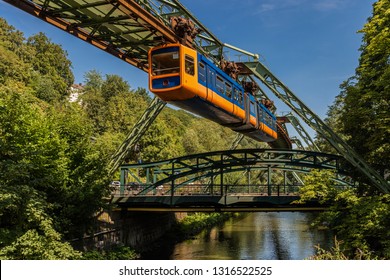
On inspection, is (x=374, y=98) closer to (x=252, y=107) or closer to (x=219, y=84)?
(x=219, y=84)

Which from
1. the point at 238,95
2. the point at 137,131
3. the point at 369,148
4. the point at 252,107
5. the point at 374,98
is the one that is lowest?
the point at 369,148

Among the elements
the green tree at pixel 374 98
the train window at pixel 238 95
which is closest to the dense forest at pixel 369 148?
the green tree at pixel 374 98

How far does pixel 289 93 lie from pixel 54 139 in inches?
655

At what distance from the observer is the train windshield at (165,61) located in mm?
16594

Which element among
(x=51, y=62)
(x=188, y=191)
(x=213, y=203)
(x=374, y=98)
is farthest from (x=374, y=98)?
(x=51, y=62)

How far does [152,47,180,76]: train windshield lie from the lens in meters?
16.6

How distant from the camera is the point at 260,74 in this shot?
2850cm

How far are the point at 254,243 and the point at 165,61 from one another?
91.2 ft

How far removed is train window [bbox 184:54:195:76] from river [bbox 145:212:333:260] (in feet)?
66.0

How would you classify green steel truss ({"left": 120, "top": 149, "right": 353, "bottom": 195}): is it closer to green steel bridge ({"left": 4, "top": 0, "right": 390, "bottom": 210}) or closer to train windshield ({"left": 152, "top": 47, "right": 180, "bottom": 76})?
green steel bridge ({"left": 4, "top": 0, "right": 390, "bottom": 210})

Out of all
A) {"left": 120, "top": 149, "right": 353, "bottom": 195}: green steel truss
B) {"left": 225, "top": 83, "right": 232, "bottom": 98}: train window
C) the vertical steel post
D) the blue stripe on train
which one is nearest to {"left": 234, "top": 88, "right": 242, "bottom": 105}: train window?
{"left": 225, "top": 83, "right": 232, "bottom": 98}: train window

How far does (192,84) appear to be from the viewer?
55.3 ft

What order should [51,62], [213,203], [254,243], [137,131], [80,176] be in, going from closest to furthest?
[80,176], [213,203], [137,131], [254,243], [51,62]

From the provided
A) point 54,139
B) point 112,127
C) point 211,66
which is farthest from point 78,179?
point 112,127
